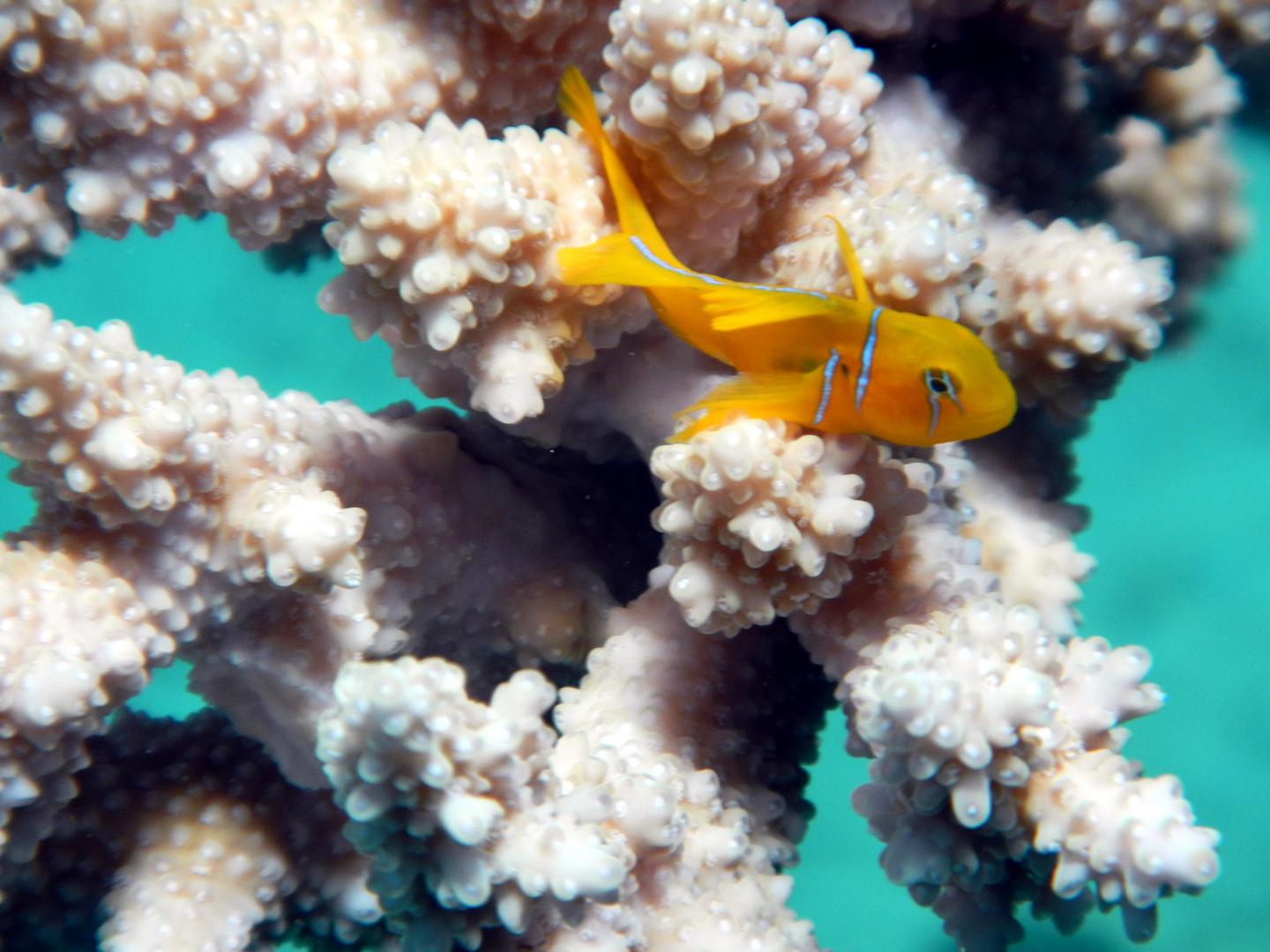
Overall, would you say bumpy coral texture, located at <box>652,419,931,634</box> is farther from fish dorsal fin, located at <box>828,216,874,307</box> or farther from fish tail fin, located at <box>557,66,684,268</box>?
fish tail fin, located at <box>557,66,684,268</box>

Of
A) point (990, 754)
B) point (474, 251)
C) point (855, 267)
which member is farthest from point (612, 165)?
point (990, 754)

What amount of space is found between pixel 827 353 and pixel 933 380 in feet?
0.59

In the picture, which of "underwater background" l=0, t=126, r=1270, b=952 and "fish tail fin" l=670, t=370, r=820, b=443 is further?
"underwater background" l=0, t=126, r=1270, b=952

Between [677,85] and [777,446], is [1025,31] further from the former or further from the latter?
[777,446]

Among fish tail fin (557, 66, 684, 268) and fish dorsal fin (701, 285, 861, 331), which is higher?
fish tail fin (557, 66, 684, 268)

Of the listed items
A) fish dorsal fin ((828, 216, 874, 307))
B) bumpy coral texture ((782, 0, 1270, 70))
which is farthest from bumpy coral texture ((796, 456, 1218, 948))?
bumpy coral texture ((782, 0, 1270, 70))

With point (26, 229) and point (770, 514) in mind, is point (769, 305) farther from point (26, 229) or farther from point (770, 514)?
point (26, 229)

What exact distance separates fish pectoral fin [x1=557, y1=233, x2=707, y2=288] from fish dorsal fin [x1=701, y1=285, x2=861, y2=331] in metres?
0.05

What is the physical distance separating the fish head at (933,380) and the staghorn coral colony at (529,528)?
89 mm

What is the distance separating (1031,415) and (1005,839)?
1.09 metres

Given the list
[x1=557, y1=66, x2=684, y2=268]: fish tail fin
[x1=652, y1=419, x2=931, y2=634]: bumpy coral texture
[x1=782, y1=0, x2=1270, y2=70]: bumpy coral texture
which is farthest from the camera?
[x1=782, y1=0, x2=1270, y2=70]: bumpy coral texture

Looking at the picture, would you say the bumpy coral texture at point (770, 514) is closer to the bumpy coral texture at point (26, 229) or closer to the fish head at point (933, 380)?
the fish head at point (933, 380)

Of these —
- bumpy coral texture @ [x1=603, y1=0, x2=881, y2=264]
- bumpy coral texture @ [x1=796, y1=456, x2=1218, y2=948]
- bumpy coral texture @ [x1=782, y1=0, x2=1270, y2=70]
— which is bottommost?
bumpy coral texture @ [x1=796, y1=456, x2=1218, y2=948]

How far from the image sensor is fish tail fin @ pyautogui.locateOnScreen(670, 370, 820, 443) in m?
1.48
